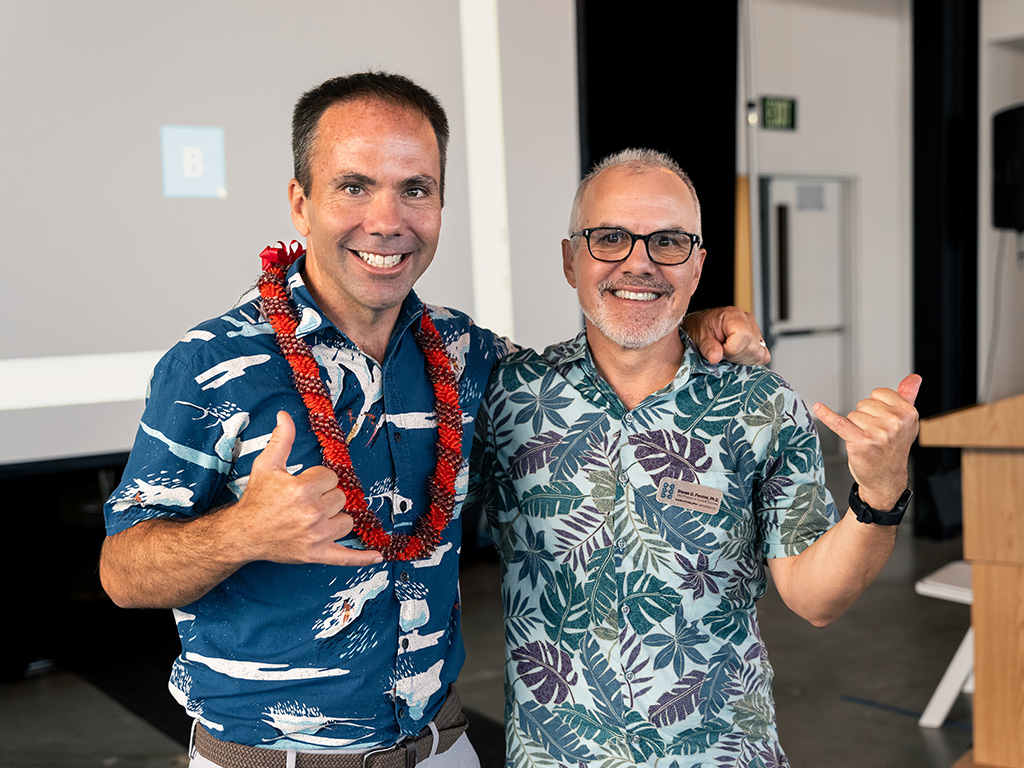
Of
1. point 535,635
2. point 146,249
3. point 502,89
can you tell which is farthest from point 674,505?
point 502,89

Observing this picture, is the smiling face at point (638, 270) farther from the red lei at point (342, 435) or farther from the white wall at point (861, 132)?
the white wall at point (861, 132)

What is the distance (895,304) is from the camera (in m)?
8.59

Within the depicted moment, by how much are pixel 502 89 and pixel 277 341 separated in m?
2.74

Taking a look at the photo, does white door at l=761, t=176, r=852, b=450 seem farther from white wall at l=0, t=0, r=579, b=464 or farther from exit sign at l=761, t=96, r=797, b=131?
white wall at l=0, t=0, r=579, b=464

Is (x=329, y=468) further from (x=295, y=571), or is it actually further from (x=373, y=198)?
(x=373, y=198)

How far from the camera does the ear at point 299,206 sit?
153 cm

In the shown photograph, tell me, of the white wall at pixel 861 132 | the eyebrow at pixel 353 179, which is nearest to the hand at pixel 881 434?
the eyebrow at pixel 353 179

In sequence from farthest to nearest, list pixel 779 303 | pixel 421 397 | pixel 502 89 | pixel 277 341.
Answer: pixel 779 303, pixel 502 89, pixel 421 397, pixel 277 341

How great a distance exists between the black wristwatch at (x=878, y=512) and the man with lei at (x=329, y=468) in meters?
0.60

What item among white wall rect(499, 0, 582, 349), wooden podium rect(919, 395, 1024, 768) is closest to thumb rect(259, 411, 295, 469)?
wooden podium rect(919, 395, 1024, 768)

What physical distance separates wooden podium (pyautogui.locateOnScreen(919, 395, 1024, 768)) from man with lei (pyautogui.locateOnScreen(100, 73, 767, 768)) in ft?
6.27

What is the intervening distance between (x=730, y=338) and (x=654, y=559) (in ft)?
1.31

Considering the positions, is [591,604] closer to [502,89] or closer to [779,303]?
[502,89]

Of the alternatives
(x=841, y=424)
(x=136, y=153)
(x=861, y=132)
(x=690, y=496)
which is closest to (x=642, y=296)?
(x=690, y=496)
